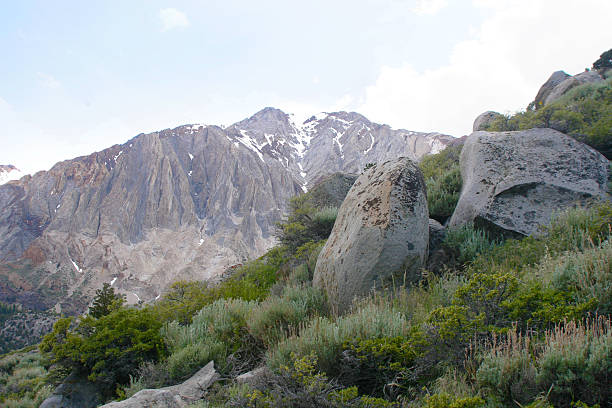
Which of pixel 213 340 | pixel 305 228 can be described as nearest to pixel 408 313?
pixel 213 340

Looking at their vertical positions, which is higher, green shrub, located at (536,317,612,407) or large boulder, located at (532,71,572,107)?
large boulder, located at (532,71,572,107)

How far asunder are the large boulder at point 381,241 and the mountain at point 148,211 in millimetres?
92015

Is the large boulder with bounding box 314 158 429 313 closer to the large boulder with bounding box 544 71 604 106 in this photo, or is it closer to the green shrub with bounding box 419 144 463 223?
the green shrub with bounding box 419 144 463 223

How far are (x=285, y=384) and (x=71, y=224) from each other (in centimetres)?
15060

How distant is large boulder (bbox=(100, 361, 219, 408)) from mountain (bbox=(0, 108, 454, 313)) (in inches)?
3688

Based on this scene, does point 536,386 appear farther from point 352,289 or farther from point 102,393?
point 102,393

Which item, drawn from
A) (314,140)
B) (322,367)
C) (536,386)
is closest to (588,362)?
(536,386)

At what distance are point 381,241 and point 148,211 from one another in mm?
130062

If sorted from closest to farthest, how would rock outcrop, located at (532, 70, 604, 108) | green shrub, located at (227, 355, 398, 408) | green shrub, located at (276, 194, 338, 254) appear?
green shrub, located at (227, 355, 398, 408) → green shrub, located at (276, 194, 338, 254) → rock outcrop, located at (532, 70, 604, 108)

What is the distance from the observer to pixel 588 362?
2.27m

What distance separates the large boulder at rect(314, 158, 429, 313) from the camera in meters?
5.72

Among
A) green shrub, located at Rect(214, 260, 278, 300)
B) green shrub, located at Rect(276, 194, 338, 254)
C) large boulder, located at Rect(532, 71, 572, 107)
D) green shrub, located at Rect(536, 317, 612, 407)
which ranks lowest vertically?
green shrub, located at Rect(214, 260, 278, 300)

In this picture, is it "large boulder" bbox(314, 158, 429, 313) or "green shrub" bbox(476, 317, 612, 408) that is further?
"large boulder" bbox(314, 158, 429, 313)

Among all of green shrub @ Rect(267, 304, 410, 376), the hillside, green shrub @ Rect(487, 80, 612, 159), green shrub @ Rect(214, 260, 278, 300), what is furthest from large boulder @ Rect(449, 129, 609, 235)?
green shrub @ Rect(214, 260, 278, 300)
